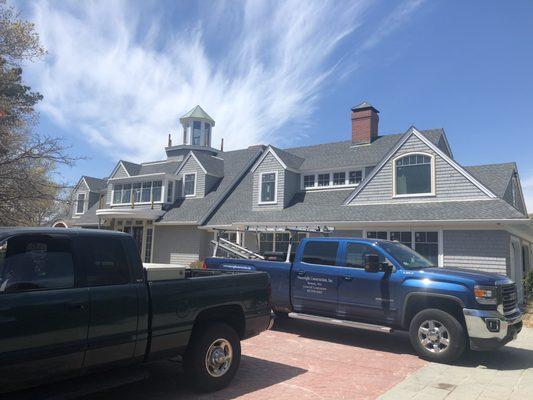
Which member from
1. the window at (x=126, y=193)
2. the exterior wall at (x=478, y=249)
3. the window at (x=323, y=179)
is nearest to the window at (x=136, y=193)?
the window at (x=126, y=193)

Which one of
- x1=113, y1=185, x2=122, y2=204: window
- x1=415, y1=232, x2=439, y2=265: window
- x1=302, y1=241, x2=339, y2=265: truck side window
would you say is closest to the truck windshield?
x1=302, y1=241, x2=339, y2=265: truck side window

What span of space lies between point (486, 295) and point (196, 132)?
1178 inches

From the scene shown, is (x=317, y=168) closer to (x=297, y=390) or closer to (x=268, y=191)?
(x=268, y=191)

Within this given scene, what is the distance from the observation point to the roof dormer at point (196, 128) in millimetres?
34719

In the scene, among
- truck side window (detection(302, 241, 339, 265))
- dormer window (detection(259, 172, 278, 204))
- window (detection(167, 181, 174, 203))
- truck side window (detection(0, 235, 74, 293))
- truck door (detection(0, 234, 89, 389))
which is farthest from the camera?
window (detection(167, 181, 174, 203))

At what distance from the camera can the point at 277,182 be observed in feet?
71.3

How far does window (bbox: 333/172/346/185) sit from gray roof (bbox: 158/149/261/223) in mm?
6667

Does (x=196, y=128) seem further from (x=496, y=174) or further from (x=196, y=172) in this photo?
(x=496, y=174)

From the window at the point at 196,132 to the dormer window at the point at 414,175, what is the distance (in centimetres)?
2072

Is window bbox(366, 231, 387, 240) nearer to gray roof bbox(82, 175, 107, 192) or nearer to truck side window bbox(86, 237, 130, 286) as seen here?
truck side window bbox(86, 237, 130, 286)

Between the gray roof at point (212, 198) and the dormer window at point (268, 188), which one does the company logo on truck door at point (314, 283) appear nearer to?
the dormer window at point (268, 188)

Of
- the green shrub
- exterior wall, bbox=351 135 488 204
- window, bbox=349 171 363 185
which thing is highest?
window, bbox=349 171 363 185

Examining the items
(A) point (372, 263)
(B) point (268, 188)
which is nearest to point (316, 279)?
(A) point (372, 263)

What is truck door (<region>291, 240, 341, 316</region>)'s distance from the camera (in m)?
8.98
